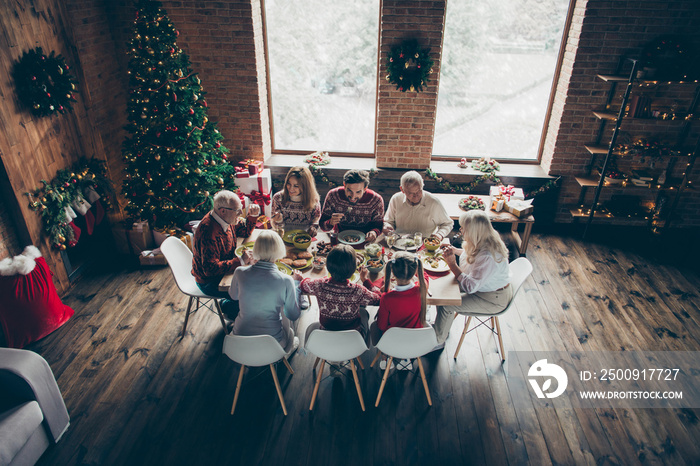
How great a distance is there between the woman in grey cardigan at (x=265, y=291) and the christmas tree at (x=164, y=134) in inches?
91.4

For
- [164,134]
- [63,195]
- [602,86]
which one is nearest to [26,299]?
[63,195]

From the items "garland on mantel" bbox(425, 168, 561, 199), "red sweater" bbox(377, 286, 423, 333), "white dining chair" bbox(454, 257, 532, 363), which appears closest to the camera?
"red sweater" bbox(377, 286, 423, 333)

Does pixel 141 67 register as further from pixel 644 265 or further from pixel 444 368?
pixel 644 265

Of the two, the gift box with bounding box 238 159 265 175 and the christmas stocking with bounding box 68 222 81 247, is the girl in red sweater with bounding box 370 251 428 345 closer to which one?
the gift box with bounding box 238 159 265 175

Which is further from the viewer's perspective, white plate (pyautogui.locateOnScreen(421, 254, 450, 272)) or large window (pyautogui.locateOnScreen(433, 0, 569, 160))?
large window (pyautogui.locateOnScreen(433, 0, 569, 160))

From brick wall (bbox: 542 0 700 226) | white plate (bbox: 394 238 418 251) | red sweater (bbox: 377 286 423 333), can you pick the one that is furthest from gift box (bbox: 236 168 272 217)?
brick wall (bbox: 542 0 700 226)

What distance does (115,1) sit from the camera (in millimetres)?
5289

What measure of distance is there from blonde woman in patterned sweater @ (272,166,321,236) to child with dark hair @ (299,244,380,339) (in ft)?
3.34

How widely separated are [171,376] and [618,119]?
221 inches

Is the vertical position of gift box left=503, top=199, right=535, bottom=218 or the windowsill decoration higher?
the windowsill decoration

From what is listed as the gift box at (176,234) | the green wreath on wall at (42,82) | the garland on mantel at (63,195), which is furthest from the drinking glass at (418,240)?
the green wreath on wall at (42,82)

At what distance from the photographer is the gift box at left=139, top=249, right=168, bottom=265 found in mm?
5137

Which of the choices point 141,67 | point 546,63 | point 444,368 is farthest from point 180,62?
point 546,63

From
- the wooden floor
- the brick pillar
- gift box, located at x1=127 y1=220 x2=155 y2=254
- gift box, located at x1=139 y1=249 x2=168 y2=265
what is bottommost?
the wooden floor
